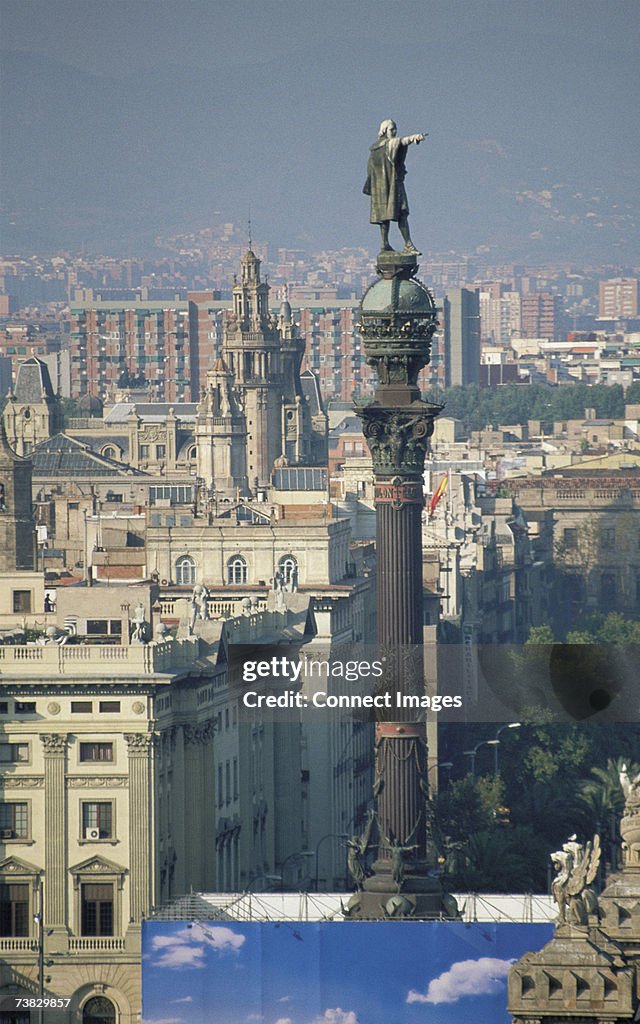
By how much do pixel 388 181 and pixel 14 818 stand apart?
18959mm

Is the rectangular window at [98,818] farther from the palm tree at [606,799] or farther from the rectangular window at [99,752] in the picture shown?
the palm tree at [606,799]

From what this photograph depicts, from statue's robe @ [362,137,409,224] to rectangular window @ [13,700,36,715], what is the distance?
15974 mm

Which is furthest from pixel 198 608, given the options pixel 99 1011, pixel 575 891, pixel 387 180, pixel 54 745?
pixel 575 891

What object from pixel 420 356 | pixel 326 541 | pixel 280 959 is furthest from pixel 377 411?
pixel 326 541

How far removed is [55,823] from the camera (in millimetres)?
100250

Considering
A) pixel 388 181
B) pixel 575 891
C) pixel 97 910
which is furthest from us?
pixel 97 910

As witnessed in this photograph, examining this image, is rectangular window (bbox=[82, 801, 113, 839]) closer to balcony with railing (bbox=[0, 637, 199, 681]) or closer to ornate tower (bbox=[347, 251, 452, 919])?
balcony with railing (bbox=[0, 637, 199, 681])

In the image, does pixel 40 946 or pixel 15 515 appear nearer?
pixel 40 946

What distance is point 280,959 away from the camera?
8706cm

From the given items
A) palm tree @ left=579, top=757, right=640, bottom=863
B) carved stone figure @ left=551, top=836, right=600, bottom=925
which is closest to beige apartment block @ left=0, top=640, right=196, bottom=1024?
palm tree @ left=579, top=757, right=640, bottom=863

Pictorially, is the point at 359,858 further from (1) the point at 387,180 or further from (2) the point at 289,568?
(2) the point at 289,568

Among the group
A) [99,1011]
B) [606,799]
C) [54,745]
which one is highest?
[54,745]

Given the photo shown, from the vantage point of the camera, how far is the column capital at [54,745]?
330 feet

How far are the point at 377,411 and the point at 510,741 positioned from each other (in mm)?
44535
